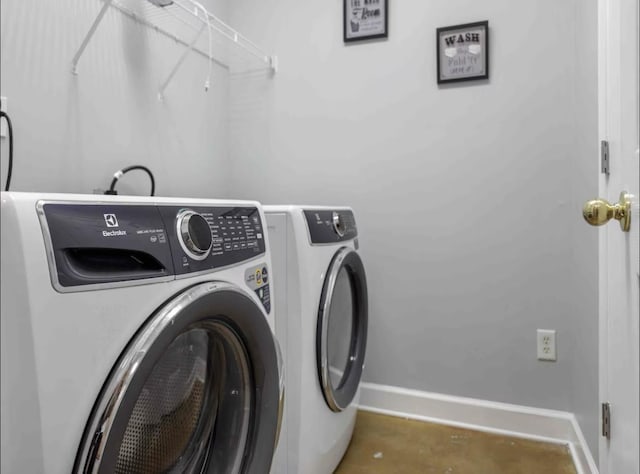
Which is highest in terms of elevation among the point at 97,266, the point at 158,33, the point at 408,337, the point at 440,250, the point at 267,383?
the point at 158,33

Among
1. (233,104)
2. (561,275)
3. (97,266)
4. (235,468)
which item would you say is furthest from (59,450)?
(233,104)

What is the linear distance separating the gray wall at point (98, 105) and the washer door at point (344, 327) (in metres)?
0.87

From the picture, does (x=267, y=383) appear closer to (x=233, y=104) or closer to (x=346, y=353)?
(x=346, y=353)

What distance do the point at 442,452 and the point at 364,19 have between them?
190 cm

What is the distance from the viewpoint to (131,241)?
685mm

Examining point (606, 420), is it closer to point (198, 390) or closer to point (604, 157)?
point (604, 157)

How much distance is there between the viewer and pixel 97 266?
647 mm

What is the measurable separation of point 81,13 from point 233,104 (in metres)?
0.89

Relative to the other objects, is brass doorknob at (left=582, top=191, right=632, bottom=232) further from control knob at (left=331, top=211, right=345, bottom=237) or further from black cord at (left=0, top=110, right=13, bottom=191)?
black cord at (left=0, top=110, right=13, bottom=191)

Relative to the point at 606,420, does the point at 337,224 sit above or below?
above

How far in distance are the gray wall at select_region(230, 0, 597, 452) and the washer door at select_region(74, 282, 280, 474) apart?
112cm

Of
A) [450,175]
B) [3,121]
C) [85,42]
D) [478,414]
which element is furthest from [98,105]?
[478,414]

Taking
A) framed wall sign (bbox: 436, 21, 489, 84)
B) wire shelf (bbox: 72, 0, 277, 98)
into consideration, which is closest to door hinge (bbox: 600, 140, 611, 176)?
framed wall sign (bbox: 436, 21, 489, 84)

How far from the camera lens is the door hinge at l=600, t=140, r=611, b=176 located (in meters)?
1.03
